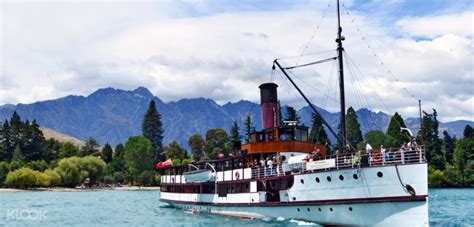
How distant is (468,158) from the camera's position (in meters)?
98.4

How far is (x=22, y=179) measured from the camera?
97938 mm

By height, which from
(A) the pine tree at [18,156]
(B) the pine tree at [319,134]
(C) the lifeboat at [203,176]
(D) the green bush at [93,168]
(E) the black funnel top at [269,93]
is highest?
(B) the pine tree at [319,134]

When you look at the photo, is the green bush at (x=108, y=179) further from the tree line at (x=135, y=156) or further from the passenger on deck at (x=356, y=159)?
the passenger on deck at (x=356, y=159)

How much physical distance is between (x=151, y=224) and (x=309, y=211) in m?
13.1

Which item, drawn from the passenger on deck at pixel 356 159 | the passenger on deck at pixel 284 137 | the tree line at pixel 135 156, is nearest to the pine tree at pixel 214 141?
the tree line at pixel 135 156

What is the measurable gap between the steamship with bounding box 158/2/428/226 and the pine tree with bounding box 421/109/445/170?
66.4 m

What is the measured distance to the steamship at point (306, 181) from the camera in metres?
28.2

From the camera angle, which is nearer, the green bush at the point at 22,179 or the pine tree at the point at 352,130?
the green bush at the point at 22,179

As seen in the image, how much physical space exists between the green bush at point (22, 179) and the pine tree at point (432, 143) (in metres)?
67.9

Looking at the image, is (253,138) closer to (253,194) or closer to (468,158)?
(253,194)

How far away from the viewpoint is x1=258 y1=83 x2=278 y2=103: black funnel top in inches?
1635

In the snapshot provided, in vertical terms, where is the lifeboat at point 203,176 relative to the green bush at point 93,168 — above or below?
below

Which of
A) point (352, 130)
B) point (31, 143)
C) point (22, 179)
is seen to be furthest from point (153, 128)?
point (352, 130)

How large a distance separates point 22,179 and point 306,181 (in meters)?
77.2
